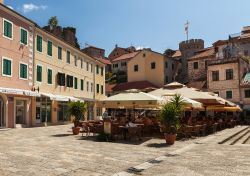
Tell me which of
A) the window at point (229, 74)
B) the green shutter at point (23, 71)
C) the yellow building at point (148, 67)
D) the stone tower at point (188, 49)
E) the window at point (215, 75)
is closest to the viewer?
the green shutter at point (23, 71)

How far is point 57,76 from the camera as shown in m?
30.5

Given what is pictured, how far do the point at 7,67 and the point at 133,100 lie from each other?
1221cm

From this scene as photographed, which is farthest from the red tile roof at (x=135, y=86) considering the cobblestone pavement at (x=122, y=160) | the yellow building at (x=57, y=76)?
the cobblestone pavement at (x=122, y=160)

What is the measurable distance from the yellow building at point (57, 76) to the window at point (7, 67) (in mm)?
3441

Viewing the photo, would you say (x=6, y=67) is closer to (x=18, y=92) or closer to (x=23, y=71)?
(x=18, y=92)

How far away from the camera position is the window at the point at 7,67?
874 inches

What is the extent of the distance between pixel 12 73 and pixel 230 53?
103ft

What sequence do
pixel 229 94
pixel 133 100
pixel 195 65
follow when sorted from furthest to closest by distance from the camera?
pixel 195 65, pixel 229 94, pixel 133 100

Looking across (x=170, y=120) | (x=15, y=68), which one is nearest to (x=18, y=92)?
(x=15, y=68)

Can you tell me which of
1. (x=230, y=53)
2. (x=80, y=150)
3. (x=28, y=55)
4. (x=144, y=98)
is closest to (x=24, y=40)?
(x=28, y=55)

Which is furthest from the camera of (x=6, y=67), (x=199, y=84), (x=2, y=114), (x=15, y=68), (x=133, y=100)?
(x=199, y=84)

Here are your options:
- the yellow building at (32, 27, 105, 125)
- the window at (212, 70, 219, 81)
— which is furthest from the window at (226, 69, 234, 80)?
the yellow building at (32, 27, 105, 125)

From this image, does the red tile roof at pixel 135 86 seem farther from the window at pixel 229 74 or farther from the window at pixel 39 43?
the window at pixel 39 43

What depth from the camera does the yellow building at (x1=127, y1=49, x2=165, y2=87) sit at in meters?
53.3
